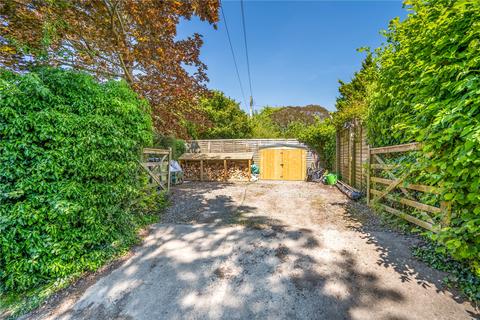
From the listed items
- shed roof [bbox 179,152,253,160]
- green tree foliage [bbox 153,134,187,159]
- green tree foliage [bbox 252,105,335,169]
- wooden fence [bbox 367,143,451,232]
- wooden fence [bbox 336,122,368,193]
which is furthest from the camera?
shed roof [bbox 179,152,253,160]

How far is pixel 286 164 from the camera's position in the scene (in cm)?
952

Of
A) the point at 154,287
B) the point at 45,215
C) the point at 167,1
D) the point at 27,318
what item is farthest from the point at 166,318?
the point at 167,1

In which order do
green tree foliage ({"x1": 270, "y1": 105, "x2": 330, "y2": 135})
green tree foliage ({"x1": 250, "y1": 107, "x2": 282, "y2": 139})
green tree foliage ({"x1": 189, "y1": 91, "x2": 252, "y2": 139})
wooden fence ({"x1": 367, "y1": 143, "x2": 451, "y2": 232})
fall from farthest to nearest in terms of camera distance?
green tree foliage ({"x1": 270, "y1": 105, "x2": 330, "y2": 135}), green tree foliage ({"x1": 250, "y1": 107, "x2": 282, "y2": 139}), green tree foliage ({"x1": 189, "y1": 91, "x2": 252, "y2": 139}), wooden fence ({"x1": 367, "y1": 143, "x2": 451, "y2": 232})

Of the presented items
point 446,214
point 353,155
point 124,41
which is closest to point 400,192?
point 446,214

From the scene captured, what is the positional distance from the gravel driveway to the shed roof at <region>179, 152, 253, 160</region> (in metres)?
5.57

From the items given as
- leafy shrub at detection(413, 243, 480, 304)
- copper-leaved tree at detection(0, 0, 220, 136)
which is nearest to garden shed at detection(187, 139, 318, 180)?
copper-leaved tree at detection(0, 0, 220, 136)

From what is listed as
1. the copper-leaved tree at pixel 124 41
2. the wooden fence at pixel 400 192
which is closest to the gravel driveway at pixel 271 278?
the wooden fence at pixel 400 192

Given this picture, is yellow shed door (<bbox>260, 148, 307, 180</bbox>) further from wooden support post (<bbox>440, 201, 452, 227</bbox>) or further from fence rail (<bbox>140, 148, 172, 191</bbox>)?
wooden support post (<bbox>440, 201, 452, 227</bbox>)

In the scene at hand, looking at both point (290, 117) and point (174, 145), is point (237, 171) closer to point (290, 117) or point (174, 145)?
point (174, 145)

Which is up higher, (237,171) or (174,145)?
(174,145)

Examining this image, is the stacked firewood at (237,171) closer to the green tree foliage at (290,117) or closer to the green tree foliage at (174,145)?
the green tree foliage at (174,145)

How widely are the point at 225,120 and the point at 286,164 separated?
6844 mm

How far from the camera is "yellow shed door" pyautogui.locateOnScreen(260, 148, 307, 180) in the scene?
9469 millimetres

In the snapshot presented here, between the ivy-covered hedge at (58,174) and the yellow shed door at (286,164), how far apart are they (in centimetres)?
732
